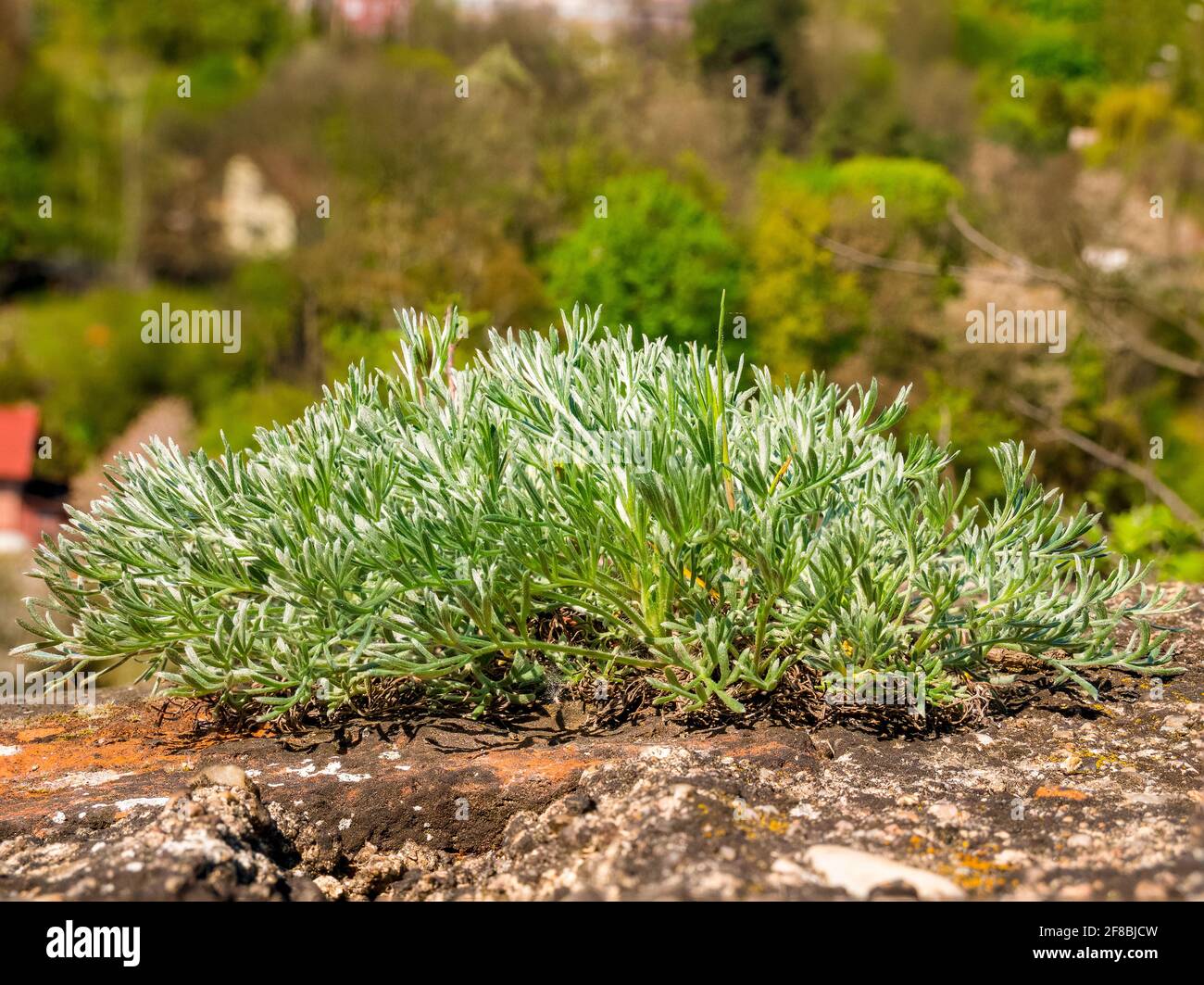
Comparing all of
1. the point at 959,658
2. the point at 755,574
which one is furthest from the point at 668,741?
the point at 959,658

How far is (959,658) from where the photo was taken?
3.74 metres

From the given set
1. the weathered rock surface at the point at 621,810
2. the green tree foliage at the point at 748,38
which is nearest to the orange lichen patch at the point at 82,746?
the weathered rock surface at the point at 621,810

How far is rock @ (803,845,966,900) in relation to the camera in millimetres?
2609

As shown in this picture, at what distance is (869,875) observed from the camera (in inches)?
105

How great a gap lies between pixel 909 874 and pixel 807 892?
266 millimetres

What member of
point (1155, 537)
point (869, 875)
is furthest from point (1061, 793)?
point (1155, 537)

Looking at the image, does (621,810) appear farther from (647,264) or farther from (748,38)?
(748,38)

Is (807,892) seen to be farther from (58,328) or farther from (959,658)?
(58,328)

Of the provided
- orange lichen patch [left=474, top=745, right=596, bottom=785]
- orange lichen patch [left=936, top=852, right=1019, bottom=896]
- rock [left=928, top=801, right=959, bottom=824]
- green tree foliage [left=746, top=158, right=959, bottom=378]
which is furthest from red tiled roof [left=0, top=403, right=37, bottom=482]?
orange lichen patch [left=936, top=852, right=1019, bottom=896]

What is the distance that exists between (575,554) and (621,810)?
2.90 ft

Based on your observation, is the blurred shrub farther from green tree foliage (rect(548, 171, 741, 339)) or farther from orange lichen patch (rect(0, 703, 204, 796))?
green tree foliage (rect(548, 171, 741, 339))

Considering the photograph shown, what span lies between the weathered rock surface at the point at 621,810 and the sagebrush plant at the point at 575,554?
6.8 inches

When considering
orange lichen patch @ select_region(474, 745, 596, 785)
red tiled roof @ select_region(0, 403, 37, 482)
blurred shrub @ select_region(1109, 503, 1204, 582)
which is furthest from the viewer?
red tiled roof @ select_region(0, 403, 37, 482)
